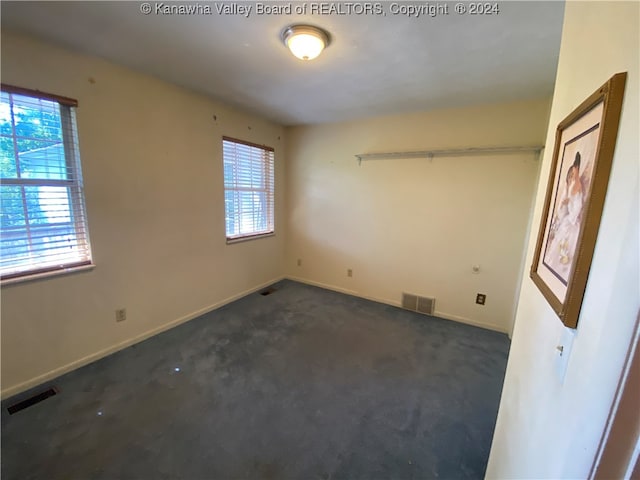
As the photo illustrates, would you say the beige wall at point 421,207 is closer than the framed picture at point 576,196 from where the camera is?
No

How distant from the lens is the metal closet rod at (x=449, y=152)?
2684 millimetres

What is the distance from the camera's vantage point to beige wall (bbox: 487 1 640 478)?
430mm

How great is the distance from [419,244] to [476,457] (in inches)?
86.1

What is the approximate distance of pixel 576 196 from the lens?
0.68 m

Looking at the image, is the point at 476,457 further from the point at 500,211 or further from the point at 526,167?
the point at 526,167

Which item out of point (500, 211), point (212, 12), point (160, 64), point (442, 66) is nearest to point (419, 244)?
point (500, 211)

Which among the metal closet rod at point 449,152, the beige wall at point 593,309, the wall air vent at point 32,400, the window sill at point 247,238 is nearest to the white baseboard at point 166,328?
the wall air vent at point 32,400

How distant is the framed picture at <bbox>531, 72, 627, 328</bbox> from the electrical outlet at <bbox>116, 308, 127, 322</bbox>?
300cm

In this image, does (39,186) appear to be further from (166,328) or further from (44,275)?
(166,328)

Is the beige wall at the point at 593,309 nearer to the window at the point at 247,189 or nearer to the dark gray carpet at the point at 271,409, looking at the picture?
the dark gray carpet at the point at 271,409

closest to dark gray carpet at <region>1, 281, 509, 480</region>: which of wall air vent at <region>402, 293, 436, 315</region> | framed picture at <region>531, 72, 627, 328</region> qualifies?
wall air vent at <region>402, 293, 436, 315</region>

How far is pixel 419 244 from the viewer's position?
3334 mm

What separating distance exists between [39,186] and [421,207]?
3.50 meters

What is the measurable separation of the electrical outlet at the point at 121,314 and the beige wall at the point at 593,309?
2894 millimetres
